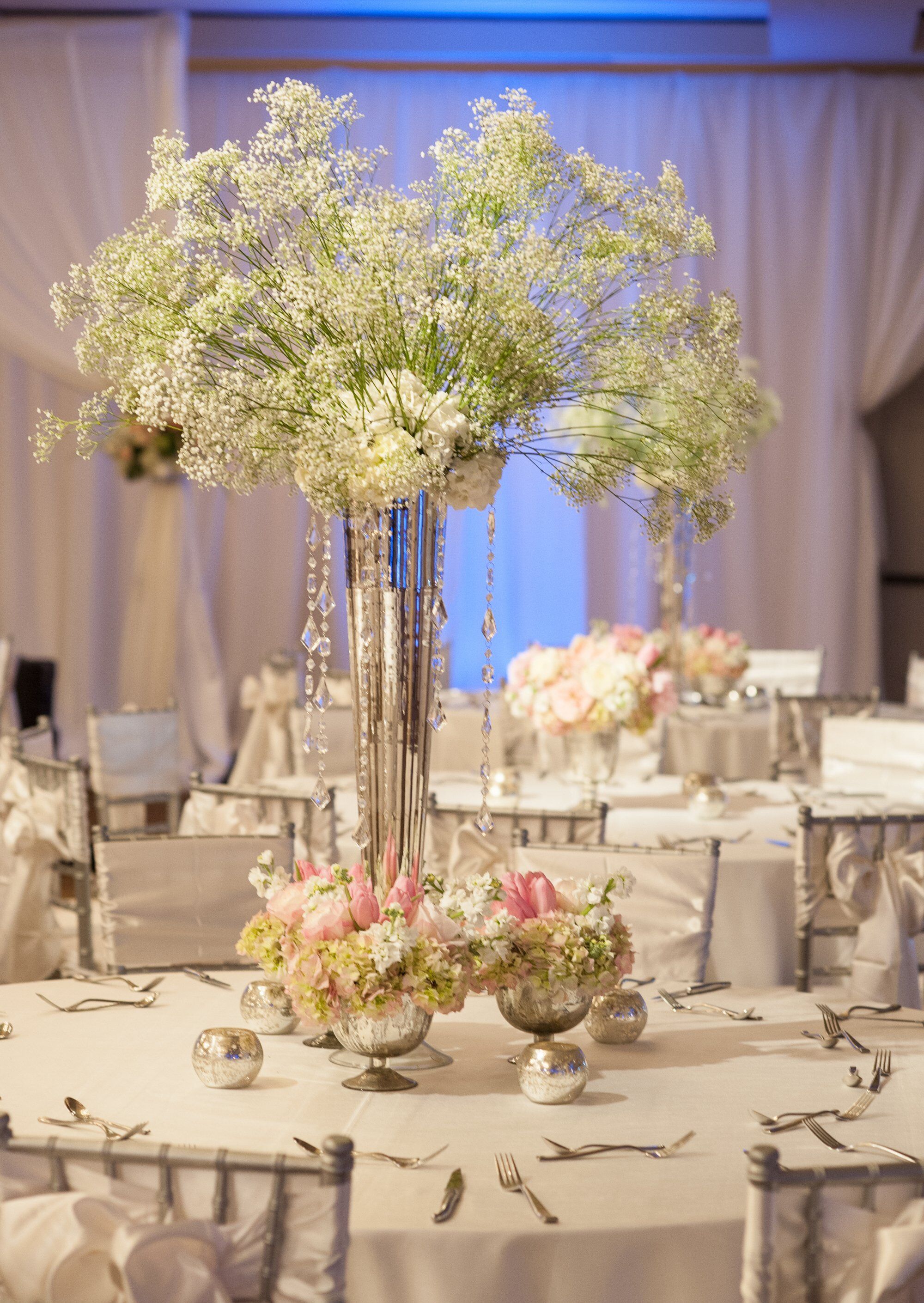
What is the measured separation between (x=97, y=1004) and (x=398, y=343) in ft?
3.96

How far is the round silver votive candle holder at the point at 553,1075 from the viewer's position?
6.04ft

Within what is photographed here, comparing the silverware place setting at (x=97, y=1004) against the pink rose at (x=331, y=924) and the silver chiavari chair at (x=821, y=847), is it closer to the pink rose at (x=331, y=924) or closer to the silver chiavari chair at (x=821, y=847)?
the pink rose at (x=331, y=924)

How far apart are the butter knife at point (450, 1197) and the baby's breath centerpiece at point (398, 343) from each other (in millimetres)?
579

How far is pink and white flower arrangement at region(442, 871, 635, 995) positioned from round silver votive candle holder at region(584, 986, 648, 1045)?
0.44 feet

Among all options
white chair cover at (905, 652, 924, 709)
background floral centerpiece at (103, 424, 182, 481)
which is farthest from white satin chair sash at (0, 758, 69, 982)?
white chair cover at (905, 652, 924, 709)

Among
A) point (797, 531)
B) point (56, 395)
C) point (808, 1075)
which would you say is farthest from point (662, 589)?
point (808, 1075)

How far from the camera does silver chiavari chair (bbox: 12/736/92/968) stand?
3973mm

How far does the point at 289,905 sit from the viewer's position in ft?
6.39

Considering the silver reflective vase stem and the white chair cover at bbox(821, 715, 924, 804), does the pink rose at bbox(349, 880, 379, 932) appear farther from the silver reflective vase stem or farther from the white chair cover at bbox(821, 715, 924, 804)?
the white chair cover at bbox(821, 715, 924, 804)

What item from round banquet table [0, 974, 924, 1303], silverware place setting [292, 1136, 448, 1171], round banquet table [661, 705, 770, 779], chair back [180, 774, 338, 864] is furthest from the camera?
round banquet table [661, 705, 770, 779]

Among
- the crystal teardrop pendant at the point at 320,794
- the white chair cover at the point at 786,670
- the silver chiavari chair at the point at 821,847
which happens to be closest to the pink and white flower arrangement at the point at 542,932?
the crystal teardrop pendant at the point at 320,794

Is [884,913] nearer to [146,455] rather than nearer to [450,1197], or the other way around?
A: [450,1197]

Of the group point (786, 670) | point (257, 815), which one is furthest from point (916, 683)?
point (257, 815)

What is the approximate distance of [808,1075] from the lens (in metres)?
2.00
